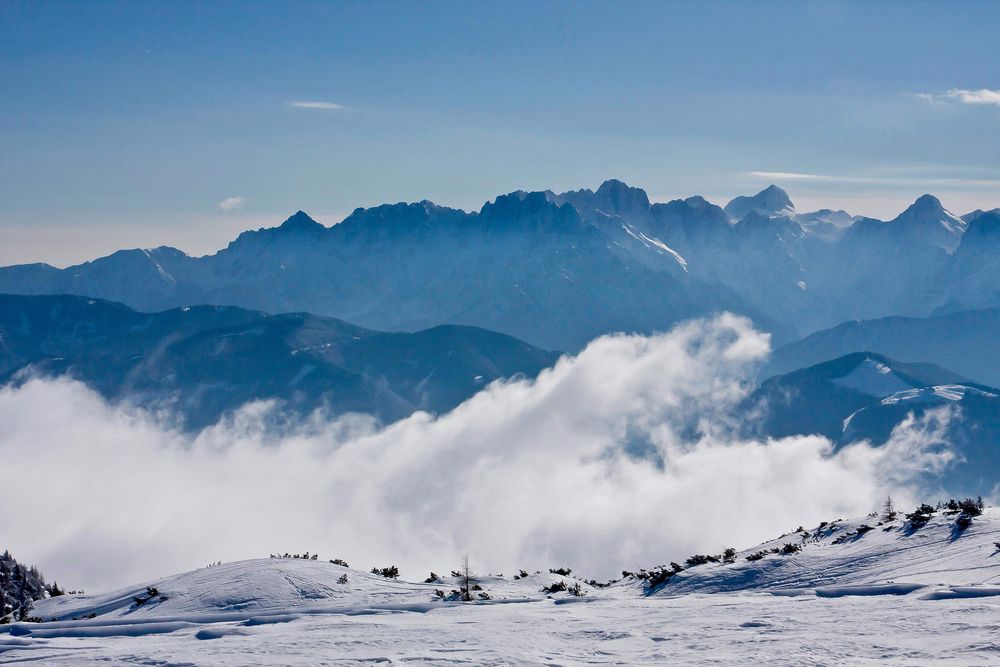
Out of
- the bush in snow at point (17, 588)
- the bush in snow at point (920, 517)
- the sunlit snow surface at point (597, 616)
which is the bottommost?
the sunlit snow surface at point (597, 616)

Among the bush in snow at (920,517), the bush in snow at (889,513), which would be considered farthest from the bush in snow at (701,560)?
the bush in snow at (889,513)

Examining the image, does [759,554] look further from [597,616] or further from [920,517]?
[597,616]

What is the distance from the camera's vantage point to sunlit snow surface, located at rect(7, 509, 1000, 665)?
14953 millimetres

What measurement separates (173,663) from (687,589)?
12.4 metres

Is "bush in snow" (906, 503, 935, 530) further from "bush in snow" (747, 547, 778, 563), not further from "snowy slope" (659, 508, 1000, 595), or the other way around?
"bush in snow" (747, 547, 778, 563)

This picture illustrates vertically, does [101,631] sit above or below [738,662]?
above

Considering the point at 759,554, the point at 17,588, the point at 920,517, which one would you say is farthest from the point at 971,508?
the point at 17,588

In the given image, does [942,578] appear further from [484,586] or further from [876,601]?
[484,586]

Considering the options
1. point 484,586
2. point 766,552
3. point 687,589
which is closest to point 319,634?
point 484,586

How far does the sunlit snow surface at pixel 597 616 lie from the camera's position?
1495 cm

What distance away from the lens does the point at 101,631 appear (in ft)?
62.2

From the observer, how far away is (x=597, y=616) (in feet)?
61.3

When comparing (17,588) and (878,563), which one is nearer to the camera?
(878,563)

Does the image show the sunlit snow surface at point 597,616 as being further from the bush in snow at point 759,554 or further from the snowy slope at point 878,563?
the bush in snow at point 759,554
